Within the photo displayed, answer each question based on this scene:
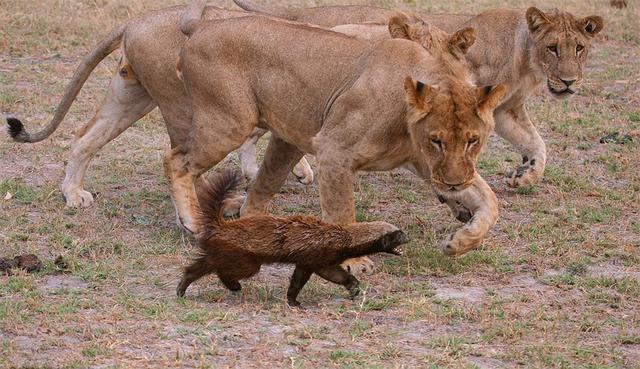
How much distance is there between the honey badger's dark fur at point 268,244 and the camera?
5.46m

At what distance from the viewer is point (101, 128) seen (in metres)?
7.60

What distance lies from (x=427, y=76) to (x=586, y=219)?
6.01ft

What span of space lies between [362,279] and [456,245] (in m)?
0.50

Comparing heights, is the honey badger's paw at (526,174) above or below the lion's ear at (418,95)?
below

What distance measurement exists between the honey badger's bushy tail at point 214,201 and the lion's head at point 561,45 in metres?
3.12

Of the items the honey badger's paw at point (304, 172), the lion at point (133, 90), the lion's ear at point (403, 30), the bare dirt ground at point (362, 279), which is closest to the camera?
the bare dirt ground at point (362, 279)

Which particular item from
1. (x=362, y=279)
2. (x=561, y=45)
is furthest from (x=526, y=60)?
(x=362, y=279)

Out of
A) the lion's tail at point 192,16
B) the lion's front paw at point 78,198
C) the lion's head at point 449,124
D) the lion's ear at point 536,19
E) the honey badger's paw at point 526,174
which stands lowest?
the honey badger's paw at point 526,174

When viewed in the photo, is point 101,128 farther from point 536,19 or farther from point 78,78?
point 536,19

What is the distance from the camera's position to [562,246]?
674cm

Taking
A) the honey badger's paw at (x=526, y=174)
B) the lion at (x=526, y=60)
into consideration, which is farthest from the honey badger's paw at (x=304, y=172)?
the honey badger's paw at (x=526, y=174)

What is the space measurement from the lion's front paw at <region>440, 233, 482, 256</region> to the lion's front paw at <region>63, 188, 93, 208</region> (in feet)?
7.82

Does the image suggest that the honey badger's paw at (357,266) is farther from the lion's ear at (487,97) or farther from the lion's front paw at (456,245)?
the lion's ear at (487,97)

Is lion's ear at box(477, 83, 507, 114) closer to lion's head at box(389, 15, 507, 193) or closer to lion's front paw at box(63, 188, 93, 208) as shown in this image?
lion's head at box(389, 15, 507, 193)
